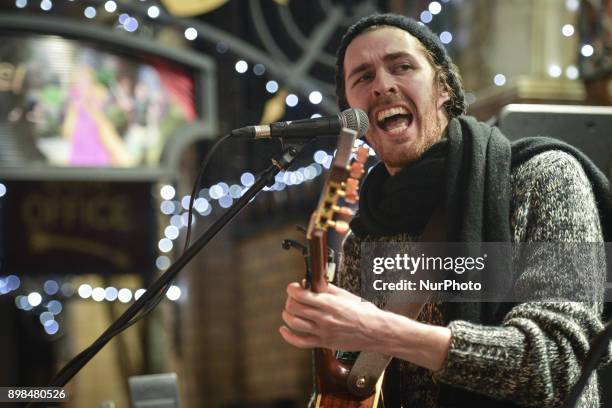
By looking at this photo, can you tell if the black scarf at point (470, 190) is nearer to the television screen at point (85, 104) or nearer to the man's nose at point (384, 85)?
the man's nose at point (384, 85)

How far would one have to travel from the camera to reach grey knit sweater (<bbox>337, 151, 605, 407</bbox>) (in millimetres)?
1752

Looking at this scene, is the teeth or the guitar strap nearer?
the guitar strap

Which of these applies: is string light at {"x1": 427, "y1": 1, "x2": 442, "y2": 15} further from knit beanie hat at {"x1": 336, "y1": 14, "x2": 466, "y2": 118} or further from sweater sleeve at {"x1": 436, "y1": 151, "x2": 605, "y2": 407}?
sweater sleeve at {"x1": 436, "y1": 151, "x2": 605, "y2": 407}

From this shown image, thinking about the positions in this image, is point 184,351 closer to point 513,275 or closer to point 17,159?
point 17,159

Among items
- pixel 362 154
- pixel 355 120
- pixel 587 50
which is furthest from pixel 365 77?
pixel 587 50

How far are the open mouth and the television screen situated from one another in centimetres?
267

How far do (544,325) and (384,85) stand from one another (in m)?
0.72

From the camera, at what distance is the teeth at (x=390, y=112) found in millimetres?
2225

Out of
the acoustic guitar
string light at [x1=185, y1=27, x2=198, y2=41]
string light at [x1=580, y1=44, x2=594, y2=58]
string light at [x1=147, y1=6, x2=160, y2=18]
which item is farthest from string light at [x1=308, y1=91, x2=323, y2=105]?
the acoustic guitar

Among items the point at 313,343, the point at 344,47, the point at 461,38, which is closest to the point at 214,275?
the point at 461,38

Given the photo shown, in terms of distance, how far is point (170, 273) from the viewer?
192cm

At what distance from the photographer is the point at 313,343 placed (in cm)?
170

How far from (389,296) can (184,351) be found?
8.00 meters

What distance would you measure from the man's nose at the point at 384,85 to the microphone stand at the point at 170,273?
0.36 metres
